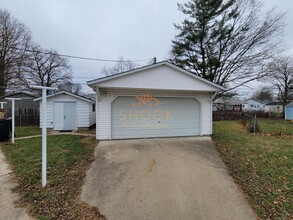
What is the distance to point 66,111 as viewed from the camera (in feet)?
35.9

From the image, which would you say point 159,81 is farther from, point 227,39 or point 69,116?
point 227,39

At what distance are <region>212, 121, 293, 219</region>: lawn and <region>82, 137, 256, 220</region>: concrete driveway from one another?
308 millimetres

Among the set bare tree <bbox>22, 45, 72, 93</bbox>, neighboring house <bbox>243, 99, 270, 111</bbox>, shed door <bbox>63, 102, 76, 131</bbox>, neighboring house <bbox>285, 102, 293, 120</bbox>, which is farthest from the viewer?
neighboring house <bbox>243, 99, 270, 111</bbox>

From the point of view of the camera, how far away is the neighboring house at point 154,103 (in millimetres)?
6918

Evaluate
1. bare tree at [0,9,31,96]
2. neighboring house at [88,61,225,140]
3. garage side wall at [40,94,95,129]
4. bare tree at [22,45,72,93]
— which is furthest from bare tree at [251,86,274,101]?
bare tree at [0,9,31,96]

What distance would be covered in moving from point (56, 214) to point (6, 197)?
4.56 ft

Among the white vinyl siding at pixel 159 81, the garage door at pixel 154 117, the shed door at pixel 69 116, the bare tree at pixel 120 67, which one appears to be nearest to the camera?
the white vinyl siding at pixel 159 81

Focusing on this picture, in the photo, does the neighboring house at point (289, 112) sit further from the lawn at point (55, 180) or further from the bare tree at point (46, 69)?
the bare tree at point (46, 69)

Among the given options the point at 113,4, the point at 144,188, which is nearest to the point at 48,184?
the point at 144,188

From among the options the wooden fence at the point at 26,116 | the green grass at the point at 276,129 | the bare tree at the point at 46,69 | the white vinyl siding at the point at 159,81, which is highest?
the bare tree at the point at 46,69

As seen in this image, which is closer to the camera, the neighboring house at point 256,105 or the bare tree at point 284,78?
the bare tree at point 284,78

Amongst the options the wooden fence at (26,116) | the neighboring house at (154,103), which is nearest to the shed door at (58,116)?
the wooden fence at (26,116)

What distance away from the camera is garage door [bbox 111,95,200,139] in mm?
7315

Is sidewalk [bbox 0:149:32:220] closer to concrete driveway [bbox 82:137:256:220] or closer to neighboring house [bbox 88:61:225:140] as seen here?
concrete driveway [bbox 82:137:256:220]
